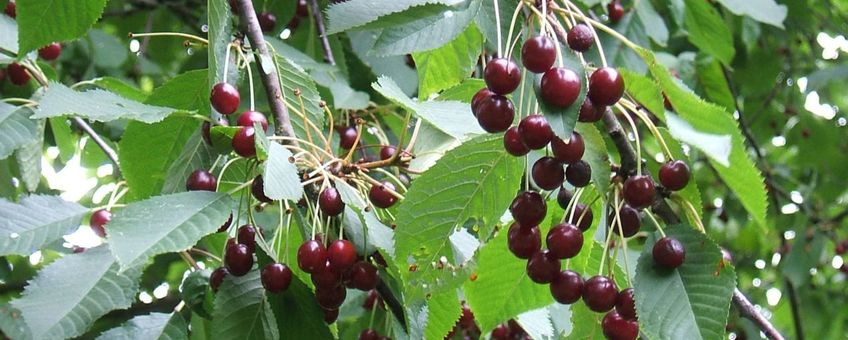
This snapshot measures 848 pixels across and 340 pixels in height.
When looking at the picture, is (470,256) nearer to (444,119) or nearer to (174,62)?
(444,119)

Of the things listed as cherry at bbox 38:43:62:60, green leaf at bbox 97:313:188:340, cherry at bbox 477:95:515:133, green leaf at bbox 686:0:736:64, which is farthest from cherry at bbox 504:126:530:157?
green leaf at bbox 686:0:736:64

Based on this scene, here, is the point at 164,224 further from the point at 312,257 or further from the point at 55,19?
the point at 55,19

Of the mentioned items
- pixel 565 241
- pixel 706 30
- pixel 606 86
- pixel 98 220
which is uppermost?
pixel 606 86

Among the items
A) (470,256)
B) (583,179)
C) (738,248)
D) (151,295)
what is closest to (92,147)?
(151,295)

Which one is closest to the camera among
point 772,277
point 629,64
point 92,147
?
point 92,147

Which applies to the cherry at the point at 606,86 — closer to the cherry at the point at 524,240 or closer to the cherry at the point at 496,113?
the cherry at the point at 496,113

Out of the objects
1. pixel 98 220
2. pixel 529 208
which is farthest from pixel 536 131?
pixel 98 220
